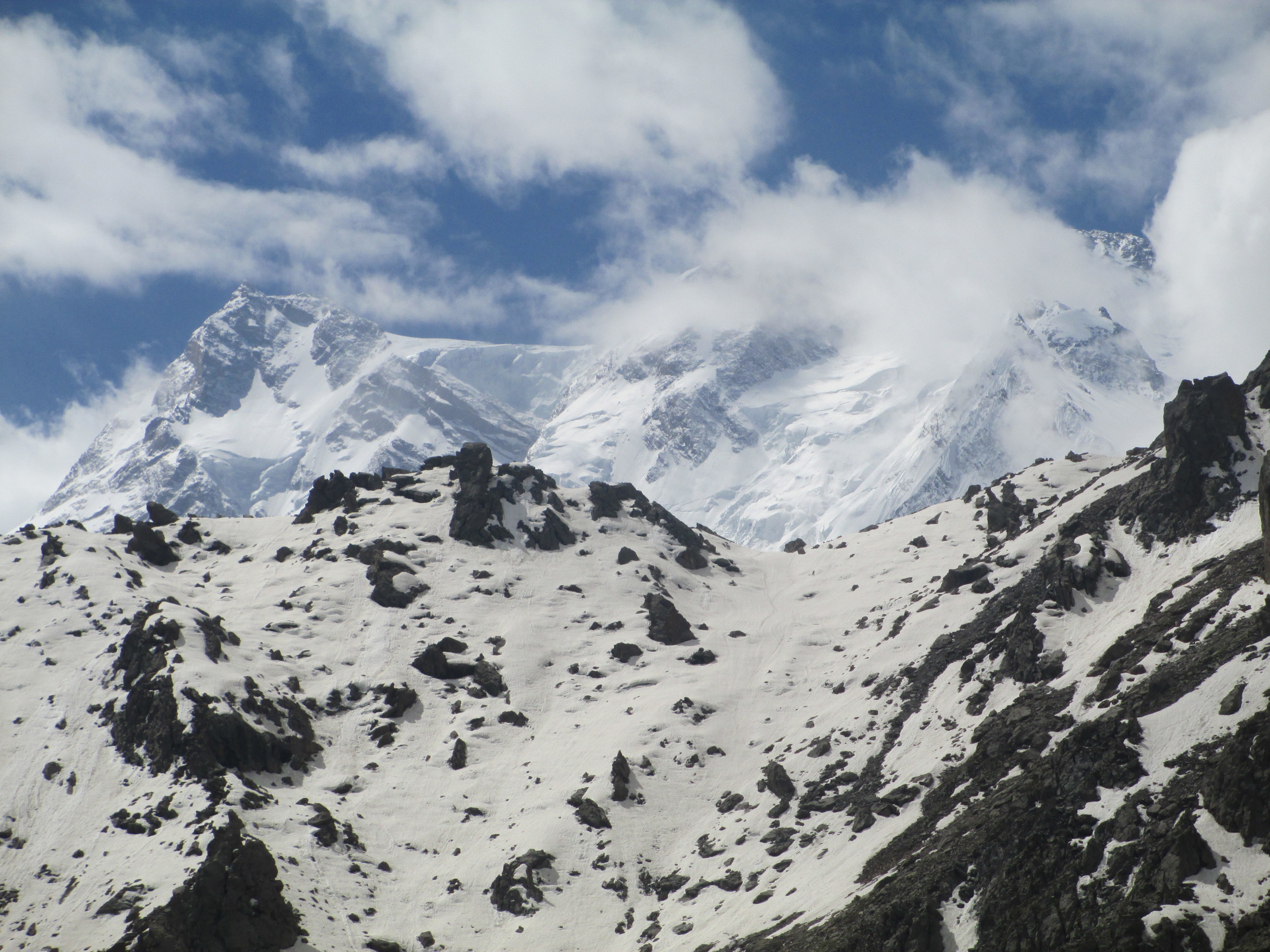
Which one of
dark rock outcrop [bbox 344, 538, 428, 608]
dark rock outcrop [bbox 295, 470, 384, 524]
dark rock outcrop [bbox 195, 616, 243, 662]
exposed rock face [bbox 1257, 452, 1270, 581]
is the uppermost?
dark rock outcrop [bbox 295, 470, 384, 524]

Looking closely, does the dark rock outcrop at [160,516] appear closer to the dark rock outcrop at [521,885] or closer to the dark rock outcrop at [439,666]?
the dark rock outcrop at [439,666]

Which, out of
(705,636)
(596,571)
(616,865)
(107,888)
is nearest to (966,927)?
(616,865)

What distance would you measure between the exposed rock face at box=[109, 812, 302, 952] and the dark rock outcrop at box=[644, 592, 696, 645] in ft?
197

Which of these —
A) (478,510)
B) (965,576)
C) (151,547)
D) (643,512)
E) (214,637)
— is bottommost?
(965,576)

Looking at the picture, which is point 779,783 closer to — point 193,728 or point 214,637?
point 193,728

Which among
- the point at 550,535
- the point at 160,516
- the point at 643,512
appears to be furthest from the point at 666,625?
the point at 160,516

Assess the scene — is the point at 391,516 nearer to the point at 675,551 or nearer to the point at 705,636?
the point at 675,551

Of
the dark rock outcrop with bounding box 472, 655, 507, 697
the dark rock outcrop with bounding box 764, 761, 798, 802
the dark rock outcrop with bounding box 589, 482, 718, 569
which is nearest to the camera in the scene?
the dark rock outcrop with bounding box 764, 761, 798, 802

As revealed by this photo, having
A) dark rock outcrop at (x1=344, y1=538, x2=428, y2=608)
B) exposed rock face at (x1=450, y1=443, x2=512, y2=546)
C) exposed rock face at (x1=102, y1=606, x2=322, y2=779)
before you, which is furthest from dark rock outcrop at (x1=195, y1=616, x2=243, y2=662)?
exposed rock face at (x1=450, y1=443, x2=512, y2=546)

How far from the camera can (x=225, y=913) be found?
7006 centimetres

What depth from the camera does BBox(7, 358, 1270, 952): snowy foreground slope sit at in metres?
53.1

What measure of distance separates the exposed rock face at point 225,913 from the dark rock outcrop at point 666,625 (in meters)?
60.1

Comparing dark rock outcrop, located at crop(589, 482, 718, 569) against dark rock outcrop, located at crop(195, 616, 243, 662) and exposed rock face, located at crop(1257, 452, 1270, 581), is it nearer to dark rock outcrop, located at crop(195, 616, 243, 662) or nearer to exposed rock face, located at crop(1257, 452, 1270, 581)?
dark rock outcrop, located at crop(195, 616, 243, 662)

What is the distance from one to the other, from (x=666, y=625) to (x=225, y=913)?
66437mm
